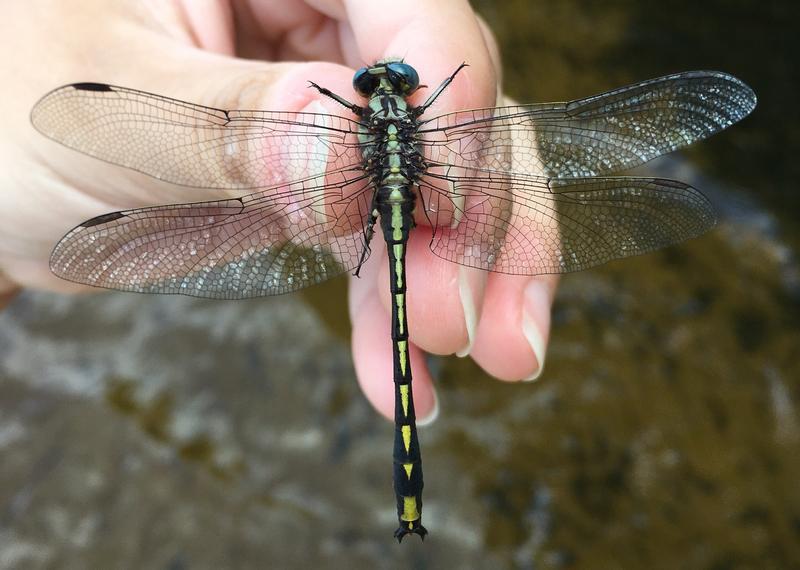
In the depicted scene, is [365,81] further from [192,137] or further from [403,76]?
[192,137]

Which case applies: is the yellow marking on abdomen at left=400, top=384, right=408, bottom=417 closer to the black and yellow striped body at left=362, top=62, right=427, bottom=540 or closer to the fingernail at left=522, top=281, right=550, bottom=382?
the black and yellow striped body at left=362, top=62, right=427, bottom=540

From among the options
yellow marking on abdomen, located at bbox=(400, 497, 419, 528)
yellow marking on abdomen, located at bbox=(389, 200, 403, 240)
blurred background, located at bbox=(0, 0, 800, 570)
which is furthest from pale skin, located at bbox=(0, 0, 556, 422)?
blurred background, located at bbox=(0, 0, 800, 570)

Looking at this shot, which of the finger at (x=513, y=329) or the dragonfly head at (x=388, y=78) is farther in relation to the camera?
the finger at (x=513, y=329)

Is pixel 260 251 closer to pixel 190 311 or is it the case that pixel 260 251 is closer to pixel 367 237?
pixel 367 237

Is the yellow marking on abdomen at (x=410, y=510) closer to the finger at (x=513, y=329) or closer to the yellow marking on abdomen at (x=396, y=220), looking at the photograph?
the finger at (x=513, y=329)

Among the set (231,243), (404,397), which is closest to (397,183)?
(231,243)

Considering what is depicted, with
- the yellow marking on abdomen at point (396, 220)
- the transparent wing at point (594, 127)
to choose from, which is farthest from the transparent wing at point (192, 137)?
the transparent wing at point (594, 127)
